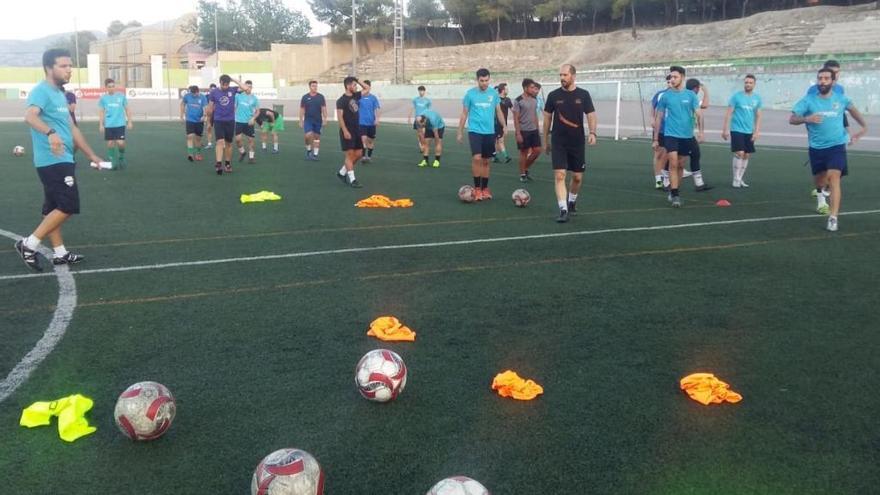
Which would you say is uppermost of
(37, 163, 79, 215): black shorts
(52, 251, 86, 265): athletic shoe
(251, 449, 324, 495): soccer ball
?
(37, 163, 79, 215): black shorts

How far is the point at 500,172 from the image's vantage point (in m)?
17.8

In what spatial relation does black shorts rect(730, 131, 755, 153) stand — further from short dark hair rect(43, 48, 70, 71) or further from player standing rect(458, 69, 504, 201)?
short dark hair rect(43, 48, 70, 71)

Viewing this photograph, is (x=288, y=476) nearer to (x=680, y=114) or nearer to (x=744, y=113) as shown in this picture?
(x=680, y=114)

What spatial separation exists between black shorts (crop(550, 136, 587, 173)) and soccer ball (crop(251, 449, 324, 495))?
788 cm

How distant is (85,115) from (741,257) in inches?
1953

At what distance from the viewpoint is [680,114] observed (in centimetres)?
1253

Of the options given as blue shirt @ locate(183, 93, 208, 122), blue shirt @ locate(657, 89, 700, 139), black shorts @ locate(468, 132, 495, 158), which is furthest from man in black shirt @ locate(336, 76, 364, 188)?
blue shirt @ locate(183, 93, 208, 122)

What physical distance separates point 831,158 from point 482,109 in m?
5.10

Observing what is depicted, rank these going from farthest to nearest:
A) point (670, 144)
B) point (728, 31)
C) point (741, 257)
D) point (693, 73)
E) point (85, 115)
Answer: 1. point (728, 31)
2. point (85, 115)
3. point (693, 73)
4. point (670, 144)
5. point (741, 257)

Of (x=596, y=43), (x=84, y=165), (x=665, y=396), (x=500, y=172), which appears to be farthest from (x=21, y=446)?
(x=596, y=43)

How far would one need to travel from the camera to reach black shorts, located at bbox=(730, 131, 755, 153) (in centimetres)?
1439

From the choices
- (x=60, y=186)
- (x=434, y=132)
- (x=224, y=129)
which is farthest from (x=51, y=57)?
(x=434, y=132)

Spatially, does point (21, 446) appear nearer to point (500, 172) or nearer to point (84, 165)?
point (500, 172)

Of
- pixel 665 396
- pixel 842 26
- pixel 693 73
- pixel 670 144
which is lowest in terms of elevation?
pixel 665 396
